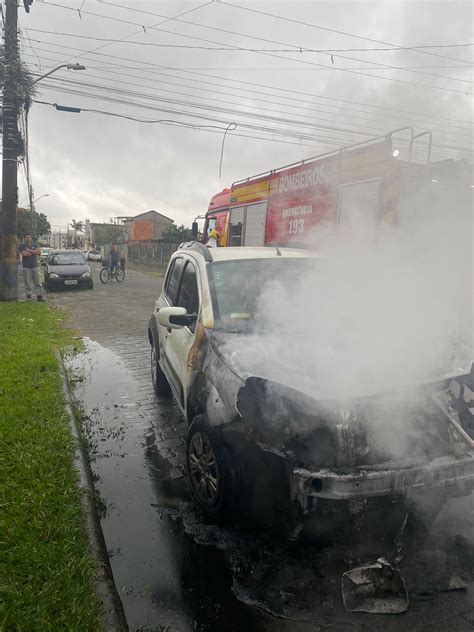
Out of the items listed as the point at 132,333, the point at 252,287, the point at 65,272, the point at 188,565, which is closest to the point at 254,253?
the point at 252,287

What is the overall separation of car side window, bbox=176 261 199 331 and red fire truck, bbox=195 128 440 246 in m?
1.65

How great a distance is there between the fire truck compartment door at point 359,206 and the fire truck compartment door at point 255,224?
2.89m

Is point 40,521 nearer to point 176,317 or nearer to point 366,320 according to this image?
point 176,317

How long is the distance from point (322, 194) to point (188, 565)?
23.0 ft

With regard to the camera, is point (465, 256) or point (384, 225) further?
point (384, 225)

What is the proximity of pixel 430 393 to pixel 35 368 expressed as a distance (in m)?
5.03

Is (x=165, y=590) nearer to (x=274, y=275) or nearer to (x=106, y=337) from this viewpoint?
(x=274, y=275)

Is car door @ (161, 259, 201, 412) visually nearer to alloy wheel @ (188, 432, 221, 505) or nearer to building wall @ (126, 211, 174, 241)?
alloy wheel @ (188, 432, 221, 505)

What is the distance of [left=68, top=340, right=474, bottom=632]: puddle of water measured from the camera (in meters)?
2.21

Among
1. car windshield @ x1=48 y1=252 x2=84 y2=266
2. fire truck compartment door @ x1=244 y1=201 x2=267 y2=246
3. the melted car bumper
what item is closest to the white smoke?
the melted car bumper

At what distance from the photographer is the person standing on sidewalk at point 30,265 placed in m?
12.5

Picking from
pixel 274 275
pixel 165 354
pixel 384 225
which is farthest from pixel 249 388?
pixel 384 225

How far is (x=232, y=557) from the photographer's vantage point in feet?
8.68

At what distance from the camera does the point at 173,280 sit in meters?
4.96
